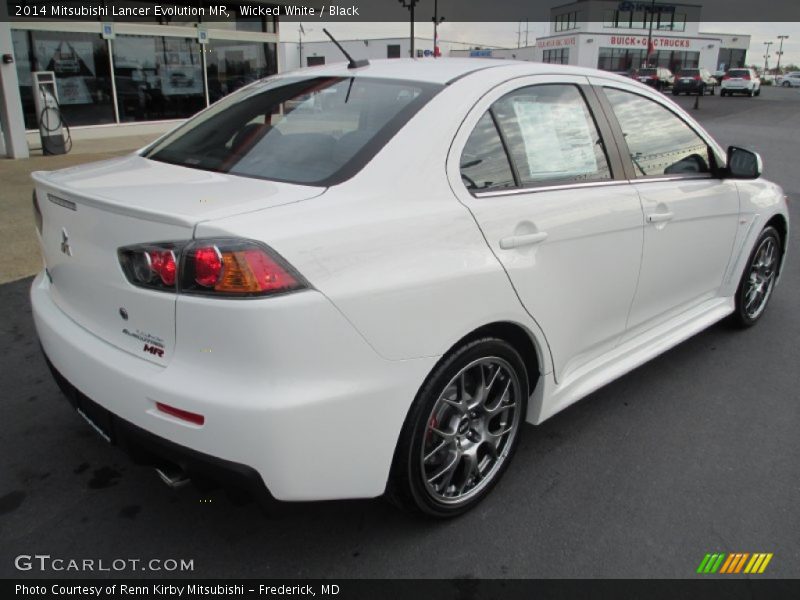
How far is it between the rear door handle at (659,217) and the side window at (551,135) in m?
0.33

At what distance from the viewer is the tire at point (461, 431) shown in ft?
7.68

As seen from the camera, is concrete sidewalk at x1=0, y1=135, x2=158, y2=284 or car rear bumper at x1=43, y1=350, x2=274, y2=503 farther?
concrete sidewalk at x1=0, y1=135, x2=158, y2=284

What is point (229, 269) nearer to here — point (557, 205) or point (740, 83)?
point (557, 205)

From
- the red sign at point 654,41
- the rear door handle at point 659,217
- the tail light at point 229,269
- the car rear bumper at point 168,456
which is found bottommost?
the car rear bumper at point 168,456

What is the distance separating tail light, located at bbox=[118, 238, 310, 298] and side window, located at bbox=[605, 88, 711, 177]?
2058mm

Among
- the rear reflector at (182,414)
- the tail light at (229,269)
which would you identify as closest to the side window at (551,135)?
Result: the tail light at (229,269)

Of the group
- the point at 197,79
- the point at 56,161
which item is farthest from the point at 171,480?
the point at 197,79

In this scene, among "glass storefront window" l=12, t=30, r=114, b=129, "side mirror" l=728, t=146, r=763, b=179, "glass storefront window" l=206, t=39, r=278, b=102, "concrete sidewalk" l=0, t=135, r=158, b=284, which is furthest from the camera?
"glass storefront window" l=206, t=39, r=278, b=102

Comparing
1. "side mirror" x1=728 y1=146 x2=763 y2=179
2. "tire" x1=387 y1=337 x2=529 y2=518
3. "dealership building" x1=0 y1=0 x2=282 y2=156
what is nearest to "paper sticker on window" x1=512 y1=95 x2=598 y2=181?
"tire" x1=387 y1=337 x2=529 y2=518

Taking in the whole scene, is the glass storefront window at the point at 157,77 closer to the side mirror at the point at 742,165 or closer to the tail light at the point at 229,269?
the side mirror at the point at 742,165

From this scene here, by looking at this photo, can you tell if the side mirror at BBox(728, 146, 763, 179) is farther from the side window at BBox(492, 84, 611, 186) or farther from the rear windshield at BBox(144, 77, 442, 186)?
the rear windshield at BBox(144, 77, 442, 186)

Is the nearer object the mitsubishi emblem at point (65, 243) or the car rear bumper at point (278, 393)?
the car rear bumper at point (278, 393)

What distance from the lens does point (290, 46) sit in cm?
6781

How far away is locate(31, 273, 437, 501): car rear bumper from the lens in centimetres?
192
